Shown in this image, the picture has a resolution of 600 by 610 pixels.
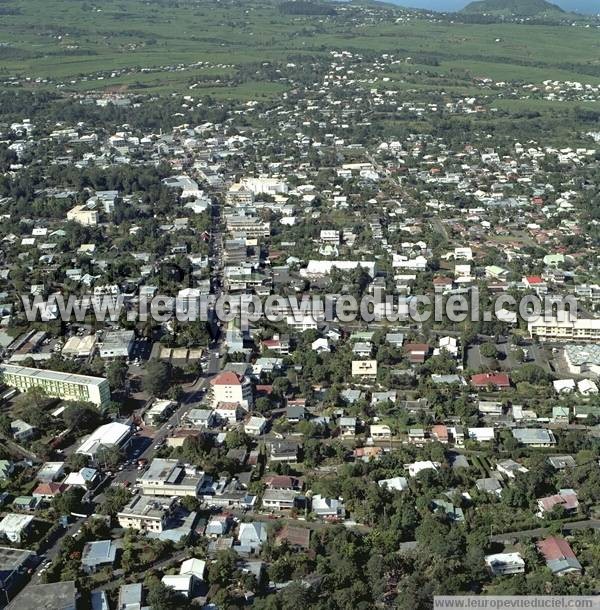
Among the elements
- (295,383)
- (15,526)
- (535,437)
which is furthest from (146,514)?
(535,437)

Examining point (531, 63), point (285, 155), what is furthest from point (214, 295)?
point (531, 63)

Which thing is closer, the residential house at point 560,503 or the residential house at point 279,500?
the residential house at point 560,503

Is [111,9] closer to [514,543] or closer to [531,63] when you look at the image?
[531,63]

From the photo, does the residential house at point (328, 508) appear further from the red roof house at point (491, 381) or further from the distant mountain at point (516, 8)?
the distant mountain at point (516, 8)

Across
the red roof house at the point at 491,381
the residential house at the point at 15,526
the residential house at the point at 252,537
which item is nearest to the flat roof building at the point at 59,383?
the residential house at the point at 15,526

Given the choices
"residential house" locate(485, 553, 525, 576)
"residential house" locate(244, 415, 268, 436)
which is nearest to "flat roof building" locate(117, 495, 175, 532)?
"residential house" locate(244, 415, 268, 436)

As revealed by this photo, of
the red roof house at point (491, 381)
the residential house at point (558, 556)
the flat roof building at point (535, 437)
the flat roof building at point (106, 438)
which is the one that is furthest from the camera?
the red roof house at point (491, 381)

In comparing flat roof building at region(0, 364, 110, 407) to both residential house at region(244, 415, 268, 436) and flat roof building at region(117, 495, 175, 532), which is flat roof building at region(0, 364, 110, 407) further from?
flat roof building at region(117, 495, 175, 532)
